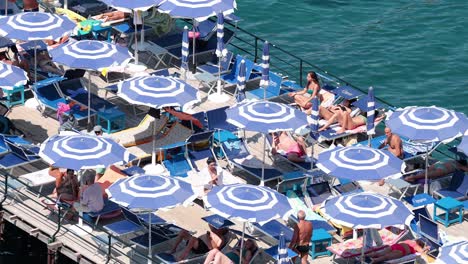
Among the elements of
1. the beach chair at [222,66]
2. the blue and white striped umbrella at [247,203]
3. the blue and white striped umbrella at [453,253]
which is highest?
the blue and white striped umbrella at [247,203]

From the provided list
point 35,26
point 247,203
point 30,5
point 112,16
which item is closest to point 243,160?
point 247,203

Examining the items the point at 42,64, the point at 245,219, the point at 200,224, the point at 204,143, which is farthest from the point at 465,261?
the point at 42,64

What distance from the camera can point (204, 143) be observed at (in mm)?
39875

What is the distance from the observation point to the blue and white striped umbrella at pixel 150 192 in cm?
3338

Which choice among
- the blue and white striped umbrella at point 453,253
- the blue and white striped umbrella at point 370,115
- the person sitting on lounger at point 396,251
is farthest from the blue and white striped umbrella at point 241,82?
the blue and white striped umbrella at point 453,253

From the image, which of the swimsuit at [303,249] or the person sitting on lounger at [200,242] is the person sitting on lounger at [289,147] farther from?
the person sitting on lounger at [200,242]

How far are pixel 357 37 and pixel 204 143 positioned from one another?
20023 mm

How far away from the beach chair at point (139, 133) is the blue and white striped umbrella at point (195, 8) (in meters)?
3.42

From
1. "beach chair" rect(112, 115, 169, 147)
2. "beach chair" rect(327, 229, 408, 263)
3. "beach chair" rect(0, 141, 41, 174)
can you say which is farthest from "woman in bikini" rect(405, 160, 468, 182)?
"beach chair" rect(0, 141, 41, 174)

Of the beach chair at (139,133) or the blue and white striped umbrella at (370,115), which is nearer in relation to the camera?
the blue and white striped umbrella at (370,115)

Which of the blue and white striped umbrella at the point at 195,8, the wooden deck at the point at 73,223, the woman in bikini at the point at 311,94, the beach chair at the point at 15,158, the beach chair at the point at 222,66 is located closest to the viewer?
the wooden deck at the point at 73,223

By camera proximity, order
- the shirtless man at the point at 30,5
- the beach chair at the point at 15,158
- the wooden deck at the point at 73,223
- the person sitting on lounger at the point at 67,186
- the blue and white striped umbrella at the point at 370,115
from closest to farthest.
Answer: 1. the wooden deck at the point at 73,223
2. the person sitting on lounger at the point at 67,186
3. the beach chair at the point at 15,158
4. the blue and white striped umbrella at the point at 370,115
5. the shirtless man at the point at 30,5

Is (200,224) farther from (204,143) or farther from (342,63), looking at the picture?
(342,63)

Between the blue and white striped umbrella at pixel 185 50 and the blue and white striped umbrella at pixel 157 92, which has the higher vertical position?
the blue and white striped umbrella at pixel 157 92
